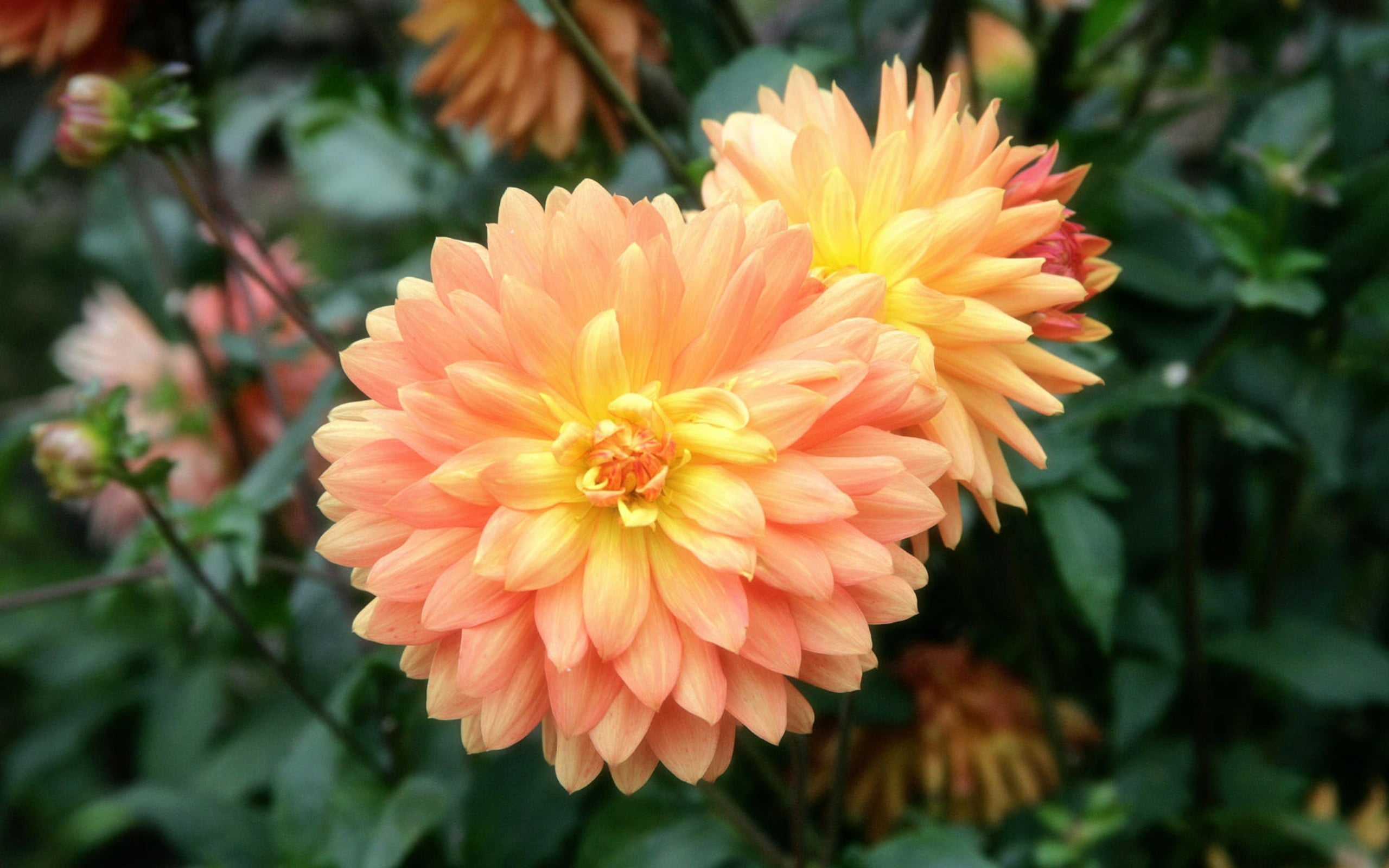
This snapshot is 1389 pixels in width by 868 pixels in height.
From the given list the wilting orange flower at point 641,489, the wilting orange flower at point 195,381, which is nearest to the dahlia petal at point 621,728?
the wilting orange flower at point 641,489

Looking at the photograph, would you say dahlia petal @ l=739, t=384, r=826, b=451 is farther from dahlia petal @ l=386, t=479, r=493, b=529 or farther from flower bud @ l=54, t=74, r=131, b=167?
flower bud @ l=54, t=74, r=131, b=167

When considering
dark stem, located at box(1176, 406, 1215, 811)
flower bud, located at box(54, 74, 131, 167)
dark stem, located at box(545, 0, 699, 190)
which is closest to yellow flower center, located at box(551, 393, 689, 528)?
dark stem, located at box(545, 0, 699, 190)

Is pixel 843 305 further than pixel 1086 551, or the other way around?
pixel 1086 551

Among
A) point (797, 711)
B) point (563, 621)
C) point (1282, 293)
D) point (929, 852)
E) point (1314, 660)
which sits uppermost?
point (563, 621)

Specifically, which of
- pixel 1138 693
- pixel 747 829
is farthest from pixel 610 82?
pixel 1138 693

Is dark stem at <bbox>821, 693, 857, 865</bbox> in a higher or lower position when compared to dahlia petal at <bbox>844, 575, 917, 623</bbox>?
lower

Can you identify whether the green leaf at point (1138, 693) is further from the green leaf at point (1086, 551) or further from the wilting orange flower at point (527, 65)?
the wilting orange flower at point (527, 65)

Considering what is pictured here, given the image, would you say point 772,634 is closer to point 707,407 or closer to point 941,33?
point 707,407
